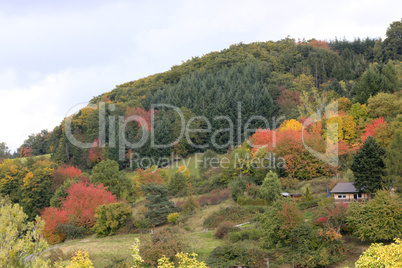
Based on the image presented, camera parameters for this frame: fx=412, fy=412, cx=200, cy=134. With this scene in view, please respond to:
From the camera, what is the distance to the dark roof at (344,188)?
127 feet

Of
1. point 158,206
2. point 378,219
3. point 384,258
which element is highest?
point 384,258

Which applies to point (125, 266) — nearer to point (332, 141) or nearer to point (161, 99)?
point (332, 141)

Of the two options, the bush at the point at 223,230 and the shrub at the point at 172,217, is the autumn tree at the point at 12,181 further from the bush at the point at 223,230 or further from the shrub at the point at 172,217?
the bush at the point at 223,230

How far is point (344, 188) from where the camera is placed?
39406mm

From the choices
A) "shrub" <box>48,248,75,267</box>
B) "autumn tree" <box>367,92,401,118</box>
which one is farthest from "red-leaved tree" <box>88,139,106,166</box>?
"shrub" <box>48,248,75,267</box>

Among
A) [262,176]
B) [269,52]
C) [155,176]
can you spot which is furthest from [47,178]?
[269,52]

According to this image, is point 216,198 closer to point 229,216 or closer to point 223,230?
point 229,216

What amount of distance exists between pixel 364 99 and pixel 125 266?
44480 mm

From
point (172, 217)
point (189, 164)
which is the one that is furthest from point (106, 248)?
point (189, 164)

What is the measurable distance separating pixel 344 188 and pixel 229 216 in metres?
12.0

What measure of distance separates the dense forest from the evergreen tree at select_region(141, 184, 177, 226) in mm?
136

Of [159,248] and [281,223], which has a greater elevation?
[281,223]

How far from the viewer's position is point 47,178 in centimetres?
6712

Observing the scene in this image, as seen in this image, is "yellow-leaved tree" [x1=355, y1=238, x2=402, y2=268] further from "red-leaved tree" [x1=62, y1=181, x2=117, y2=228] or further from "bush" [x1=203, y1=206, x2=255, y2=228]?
"red-leaved tree" [x1=62, y1=181, x2=117, y2=228]
